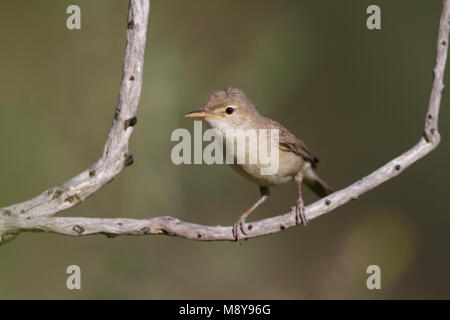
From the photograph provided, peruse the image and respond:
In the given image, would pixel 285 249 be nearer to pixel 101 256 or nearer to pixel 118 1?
pixel 101 256

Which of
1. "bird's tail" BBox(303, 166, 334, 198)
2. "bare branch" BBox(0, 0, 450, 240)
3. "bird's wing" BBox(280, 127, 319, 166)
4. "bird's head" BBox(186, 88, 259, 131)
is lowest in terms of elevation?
"bare branch" BBox(0, 0, 450, 240)

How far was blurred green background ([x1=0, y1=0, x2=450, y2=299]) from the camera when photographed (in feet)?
13.4

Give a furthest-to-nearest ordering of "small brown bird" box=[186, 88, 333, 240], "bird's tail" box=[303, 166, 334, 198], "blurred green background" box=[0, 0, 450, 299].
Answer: "bird's tail" box=[303, 166, 334, 198]
"blurred green background" box=[0, 0, 450, 299]
"small brown bird" box=[186, 88, 333, 240]

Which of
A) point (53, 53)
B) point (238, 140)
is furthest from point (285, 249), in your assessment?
point (53, 53)

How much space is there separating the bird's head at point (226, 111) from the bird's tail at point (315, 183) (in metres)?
0.91

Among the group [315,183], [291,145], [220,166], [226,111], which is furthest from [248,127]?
[315,183]

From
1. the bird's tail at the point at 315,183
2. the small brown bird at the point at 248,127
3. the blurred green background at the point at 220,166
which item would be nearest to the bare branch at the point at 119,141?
the small brown bird at the point at 248,127

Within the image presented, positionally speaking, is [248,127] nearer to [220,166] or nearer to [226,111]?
[226,111]

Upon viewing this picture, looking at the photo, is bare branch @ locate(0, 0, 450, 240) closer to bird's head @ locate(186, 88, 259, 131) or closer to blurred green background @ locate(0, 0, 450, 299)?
bird's head @ locate(186, 88, 259, 131)

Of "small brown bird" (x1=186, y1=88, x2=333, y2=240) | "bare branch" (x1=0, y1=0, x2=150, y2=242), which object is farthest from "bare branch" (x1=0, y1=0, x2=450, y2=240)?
"small brown bird" (x1=186, y1=88, x2=333, y2=240)

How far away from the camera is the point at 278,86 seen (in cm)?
443

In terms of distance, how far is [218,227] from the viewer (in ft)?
8.84

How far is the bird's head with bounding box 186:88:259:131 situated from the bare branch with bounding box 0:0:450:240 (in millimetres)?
985

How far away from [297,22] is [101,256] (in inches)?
124
